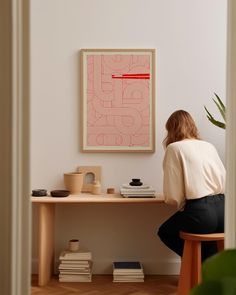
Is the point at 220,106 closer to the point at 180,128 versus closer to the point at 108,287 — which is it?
the point at 180,128

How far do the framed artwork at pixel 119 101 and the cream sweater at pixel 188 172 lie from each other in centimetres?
78

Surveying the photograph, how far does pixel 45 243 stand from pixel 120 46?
74.9 inches

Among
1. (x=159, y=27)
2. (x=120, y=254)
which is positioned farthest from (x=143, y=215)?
(x=159, y=27)

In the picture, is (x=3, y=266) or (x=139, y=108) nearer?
(x=3, y=266)

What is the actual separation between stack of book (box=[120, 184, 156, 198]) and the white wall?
14.1 inches

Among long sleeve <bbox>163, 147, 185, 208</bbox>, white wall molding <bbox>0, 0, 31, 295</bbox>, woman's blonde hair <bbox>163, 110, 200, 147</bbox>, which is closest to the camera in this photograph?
white wall molding <bbox>0, 0, 31, 295</bbox>

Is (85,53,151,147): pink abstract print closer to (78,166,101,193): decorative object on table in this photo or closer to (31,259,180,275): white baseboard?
(78,166,101,193): decorative object on table

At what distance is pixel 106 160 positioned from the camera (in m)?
4.20

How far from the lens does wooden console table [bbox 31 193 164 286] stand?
371 cm

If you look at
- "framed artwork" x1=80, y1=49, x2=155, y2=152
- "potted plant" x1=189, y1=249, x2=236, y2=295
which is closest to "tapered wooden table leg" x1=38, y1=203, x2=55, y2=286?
"framed artwork" x1=80, y1=49, x2=155, y2=152

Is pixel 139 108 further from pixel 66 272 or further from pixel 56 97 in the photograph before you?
pixel 66 272

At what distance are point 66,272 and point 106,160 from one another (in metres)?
1.06

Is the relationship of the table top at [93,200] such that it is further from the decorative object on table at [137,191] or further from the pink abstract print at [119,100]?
the pink abstract print at [119,100]

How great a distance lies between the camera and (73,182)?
4027 mm
